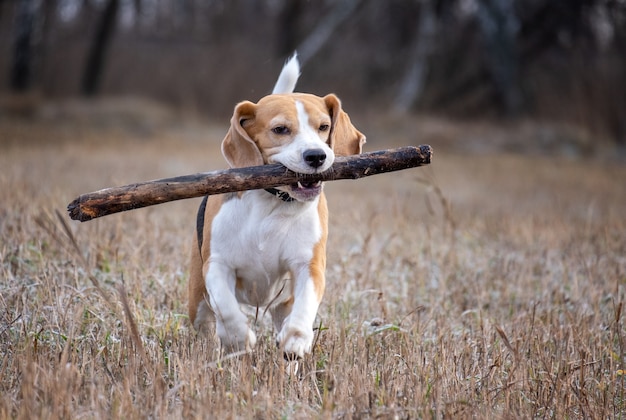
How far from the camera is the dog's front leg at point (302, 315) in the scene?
3.69 meters

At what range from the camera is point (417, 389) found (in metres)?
3.52

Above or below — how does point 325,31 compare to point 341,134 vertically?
above

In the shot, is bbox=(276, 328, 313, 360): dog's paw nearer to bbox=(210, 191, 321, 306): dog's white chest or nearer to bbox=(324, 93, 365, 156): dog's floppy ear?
bbox=(210, 191, 321, 306): dog's white chest

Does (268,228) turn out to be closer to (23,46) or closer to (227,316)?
(227,316)

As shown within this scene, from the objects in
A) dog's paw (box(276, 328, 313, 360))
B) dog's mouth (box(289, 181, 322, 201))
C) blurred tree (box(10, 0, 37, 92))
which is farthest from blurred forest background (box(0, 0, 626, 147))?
dog's paw (box(276, 328, 313, 360))

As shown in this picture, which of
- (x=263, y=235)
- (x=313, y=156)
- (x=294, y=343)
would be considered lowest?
(x=294, y=343)

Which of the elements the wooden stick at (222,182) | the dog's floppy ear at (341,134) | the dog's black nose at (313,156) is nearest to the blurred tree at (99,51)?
the dog's floppy ear at (341,134)

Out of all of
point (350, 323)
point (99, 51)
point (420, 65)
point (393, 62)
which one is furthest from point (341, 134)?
point (393, 62)

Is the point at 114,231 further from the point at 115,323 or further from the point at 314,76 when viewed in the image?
the point at 314,76

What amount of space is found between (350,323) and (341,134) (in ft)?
3.93

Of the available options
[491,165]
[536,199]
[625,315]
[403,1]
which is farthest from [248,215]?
[403,1]

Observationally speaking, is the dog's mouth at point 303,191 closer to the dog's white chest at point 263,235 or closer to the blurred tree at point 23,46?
the dog's white chest at point 263,235

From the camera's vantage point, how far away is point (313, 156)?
387cm

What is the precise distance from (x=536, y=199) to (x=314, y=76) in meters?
10.7
